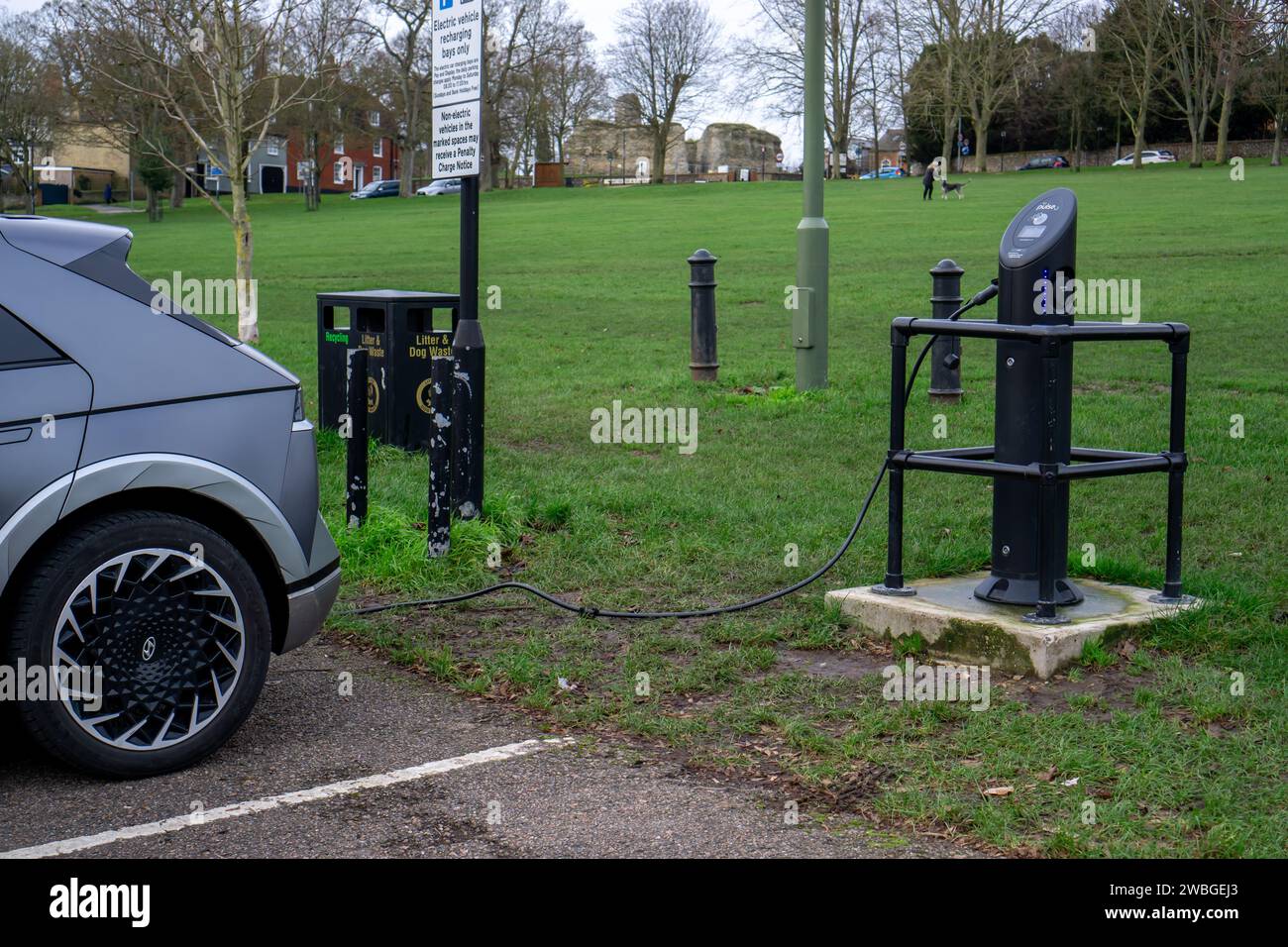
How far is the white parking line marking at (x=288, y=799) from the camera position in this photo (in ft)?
12.6

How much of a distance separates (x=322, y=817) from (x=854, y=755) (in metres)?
1.66

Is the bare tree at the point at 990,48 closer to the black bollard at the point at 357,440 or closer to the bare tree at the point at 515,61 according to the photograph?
the bare tree at the point at 515,61

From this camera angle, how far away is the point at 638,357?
Result: 15508 mm

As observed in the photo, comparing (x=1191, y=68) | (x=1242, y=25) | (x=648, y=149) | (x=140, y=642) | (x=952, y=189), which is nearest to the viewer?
(x=140, y=642)

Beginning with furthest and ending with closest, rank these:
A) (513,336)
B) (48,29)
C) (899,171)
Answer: (899,171) < (48,29) < (513,336)

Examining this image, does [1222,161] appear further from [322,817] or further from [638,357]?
[322,817]

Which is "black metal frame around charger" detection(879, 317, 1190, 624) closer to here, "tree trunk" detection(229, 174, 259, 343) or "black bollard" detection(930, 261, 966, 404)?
"black bollard" detection(930, 261, 966, 404)

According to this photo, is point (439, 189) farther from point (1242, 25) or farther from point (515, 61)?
point (1242, 25)

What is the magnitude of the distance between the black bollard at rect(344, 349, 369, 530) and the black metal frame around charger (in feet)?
9.36

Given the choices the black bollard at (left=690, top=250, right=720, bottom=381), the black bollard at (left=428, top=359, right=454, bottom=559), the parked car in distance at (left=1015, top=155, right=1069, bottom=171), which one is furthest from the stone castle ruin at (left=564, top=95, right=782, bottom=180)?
the black bollard at (left=428, top=359, right=454, bottom=559)

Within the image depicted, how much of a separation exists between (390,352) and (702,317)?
4.44 m

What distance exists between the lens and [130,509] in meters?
4.39

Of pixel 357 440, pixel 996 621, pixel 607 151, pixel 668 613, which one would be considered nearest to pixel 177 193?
pixel 607 151
